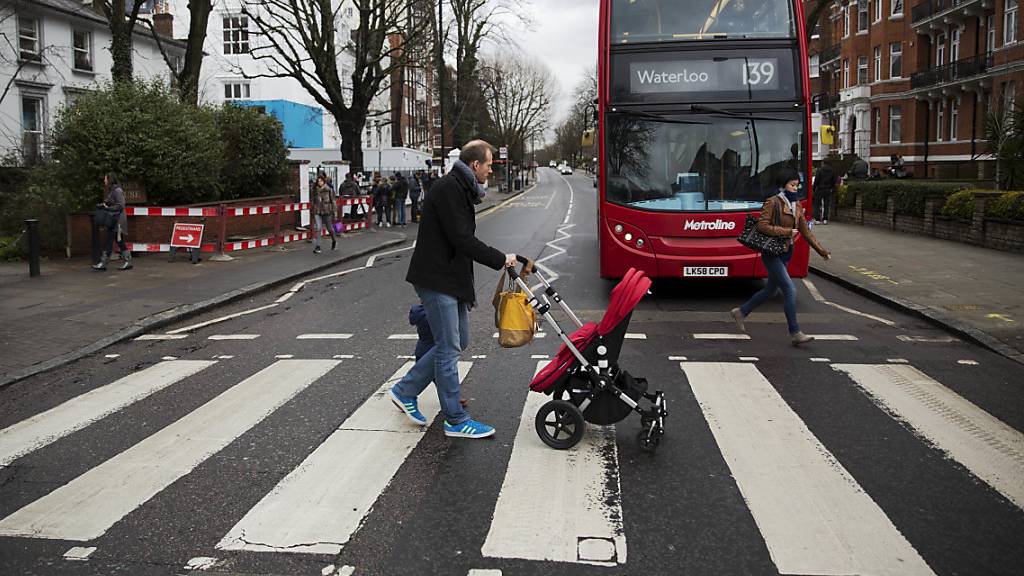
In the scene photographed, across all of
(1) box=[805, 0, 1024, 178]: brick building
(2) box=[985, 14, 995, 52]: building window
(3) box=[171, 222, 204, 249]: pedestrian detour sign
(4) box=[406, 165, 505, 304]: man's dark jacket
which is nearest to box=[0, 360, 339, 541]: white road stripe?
(4) box=[406, 165, 505, 304]: man's dark jacket

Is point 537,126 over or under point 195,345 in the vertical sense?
over

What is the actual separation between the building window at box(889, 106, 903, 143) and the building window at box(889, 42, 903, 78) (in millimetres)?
1938

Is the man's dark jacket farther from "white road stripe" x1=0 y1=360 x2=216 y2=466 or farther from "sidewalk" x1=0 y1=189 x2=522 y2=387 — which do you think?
"sidewalk" x1=0 y1=189 x2=522 y2=387

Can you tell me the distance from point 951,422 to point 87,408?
20.9 ft

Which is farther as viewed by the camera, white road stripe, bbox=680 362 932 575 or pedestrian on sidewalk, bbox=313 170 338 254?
pedestrian on sidewalk, bbox=313 170 338 254

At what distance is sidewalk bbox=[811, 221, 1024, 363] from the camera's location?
9797 millimetres

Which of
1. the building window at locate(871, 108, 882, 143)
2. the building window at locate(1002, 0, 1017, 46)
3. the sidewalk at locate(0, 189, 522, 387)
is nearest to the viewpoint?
the sidewalk at locate(0, 189, 522, 387)

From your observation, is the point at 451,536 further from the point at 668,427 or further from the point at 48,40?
the point at 48,40

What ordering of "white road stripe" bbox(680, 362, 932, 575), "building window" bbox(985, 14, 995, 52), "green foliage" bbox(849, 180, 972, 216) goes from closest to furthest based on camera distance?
"white road stripe" bbox(680, 362, 932, 575) → "green foliage" bbox(849, 180, 972, 216) → "building window" bbox(985, 14, 995, 52)

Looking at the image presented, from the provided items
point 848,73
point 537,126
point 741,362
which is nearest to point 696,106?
point 741,362

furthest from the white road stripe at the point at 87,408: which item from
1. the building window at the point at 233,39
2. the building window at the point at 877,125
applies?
the building window at the point at 877,125

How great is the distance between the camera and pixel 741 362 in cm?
829

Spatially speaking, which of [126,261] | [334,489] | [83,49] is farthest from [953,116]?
[334,489]

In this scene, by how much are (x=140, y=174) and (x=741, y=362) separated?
46.8ft
